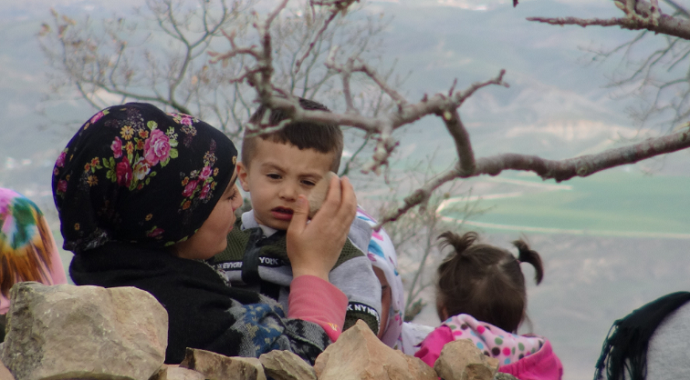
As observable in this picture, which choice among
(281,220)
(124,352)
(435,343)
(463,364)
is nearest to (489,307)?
(435,343)

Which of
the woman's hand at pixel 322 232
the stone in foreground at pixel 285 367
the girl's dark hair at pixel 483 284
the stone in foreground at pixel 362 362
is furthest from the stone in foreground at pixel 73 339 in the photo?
the girl's dark hair at pixel 483 284

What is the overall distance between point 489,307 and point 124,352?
148 cm

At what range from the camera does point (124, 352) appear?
0.91 meters

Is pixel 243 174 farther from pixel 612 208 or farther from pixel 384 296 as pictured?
pixel 612 208

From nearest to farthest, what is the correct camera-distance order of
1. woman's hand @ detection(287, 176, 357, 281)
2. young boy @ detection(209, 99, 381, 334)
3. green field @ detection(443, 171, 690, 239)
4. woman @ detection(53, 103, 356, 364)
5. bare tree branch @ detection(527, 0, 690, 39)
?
bare tree branch @ detection(527, 0, 690, 39)
woman @ detection(53, 103, 356, 364)
woman's hand @ detection(287, 176, 357, 281)
young boy @ detection(209, 99, 381, 334)
green field @ detection(443, 171, 690, 239)

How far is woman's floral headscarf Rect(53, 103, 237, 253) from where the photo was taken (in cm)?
122

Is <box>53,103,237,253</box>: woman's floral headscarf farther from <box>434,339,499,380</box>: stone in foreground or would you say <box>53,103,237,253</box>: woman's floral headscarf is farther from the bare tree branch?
the bare tree branch

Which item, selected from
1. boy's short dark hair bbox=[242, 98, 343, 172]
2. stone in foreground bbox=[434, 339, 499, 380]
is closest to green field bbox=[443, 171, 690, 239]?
boy's short dark hair bbox=[242, 98, 343, 172]

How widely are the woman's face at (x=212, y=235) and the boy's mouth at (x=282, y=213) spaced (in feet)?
1.08

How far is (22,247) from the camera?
171cm

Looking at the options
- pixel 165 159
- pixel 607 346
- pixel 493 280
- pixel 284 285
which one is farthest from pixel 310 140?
pixel 607 346

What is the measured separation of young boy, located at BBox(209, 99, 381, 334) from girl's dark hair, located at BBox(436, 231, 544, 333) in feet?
1.57

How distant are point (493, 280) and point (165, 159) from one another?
1.30 m

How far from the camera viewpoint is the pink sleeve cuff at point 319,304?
1.33 meters
